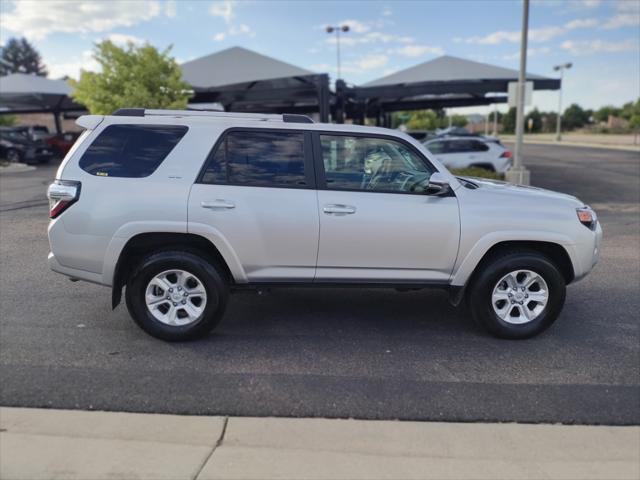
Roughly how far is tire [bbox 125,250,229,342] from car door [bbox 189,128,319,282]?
0.27 metres

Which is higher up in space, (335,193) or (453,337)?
(335,193)

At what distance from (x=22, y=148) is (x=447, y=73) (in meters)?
18.2

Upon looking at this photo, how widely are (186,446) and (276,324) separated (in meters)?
2.06

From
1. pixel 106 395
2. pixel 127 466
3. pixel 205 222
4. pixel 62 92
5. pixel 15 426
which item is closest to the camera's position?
pixel 127 466

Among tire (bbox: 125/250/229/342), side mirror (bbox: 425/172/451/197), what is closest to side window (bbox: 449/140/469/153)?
side mirror (bbox: 425/172/451/197)

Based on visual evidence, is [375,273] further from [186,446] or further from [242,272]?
[186,446]

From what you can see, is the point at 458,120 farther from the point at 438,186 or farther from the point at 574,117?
the point at 438,186

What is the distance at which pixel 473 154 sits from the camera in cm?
1727

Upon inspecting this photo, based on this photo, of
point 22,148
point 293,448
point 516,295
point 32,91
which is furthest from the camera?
point 32,91

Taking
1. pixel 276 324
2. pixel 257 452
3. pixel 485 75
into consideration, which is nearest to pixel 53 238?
pixel 276 324

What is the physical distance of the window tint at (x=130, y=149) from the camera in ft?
15.2

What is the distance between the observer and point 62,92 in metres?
27.4

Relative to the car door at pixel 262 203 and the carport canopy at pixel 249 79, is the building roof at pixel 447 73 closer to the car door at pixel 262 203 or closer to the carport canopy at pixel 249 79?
the carport canopy at pixel 249 79

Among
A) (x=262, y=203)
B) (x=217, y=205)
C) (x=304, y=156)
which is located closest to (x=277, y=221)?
(x=262, y=203)
